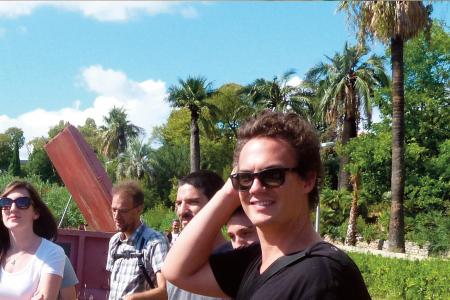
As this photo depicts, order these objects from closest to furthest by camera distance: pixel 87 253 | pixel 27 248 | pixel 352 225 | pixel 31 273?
pixel 31 273, pixel 27 248, pixel 87 253, pixel 352 225

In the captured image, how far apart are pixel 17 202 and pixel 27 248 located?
0.85ft

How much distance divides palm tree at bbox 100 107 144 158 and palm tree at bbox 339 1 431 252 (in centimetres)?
5427

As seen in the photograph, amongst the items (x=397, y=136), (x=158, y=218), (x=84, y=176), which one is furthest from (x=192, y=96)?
(x=84, y=176)

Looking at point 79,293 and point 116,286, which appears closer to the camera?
point 116,286

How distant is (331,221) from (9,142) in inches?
2534

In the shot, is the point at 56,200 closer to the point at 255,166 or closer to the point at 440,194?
the point at 440,194

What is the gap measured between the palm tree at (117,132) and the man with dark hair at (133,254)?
70960 millimetres

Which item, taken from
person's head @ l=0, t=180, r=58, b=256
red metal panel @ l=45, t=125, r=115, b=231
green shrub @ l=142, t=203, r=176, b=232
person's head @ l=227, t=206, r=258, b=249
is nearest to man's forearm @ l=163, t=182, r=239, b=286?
person's head @ l=227, t=206, r=258, b=249

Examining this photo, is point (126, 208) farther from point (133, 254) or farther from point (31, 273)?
point (31, 273)

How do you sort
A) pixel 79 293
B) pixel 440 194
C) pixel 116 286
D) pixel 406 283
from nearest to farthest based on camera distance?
pixel 116 286
pixel 79 293
pixel 406 283
pixel 440 194

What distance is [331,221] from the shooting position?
37844mm

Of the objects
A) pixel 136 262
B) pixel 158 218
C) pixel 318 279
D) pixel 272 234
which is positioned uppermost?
Answer: pixel 158 218

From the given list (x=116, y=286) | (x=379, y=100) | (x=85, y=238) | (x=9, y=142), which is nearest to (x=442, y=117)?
(x=379, y=100)

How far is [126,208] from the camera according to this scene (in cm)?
471
